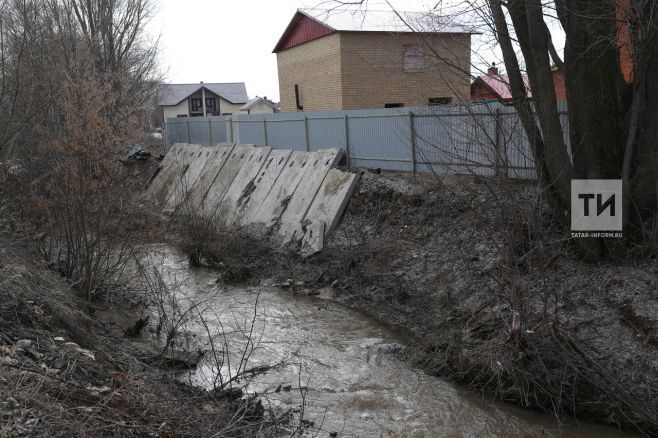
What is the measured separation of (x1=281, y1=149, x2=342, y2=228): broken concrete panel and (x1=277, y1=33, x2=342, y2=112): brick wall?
884 centimetres

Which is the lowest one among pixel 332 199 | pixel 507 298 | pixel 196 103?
pixel 507 298

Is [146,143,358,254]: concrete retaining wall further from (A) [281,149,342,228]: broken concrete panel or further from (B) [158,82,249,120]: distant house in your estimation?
(B) [158,82,249,120]: distant house

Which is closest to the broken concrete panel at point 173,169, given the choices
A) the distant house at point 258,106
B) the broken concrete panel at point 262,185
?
the broken concrete panel at point 262,185

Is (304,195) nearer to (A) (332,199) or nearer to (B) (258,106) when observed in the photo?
(A) (332,199)

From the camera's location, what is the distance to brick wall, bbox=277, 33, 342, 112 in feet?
80.3

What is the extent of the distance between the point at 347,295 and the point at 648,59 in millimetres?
6013

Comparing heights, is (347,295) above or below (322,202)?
below

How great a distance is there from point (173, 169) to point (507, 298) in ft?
61.1

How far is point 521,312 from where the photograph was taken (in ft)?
22.6

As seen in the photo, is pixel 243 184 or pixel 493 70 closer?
pixel 493 70

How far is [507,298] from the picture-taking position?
7.04 metres

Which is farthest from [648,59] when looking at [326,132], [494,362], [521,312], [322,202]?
[326,132]

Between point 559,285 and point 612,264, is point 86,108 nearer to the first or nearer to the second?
point 559,285

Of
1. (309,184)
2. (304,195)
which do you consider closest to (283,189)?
(309,184)
